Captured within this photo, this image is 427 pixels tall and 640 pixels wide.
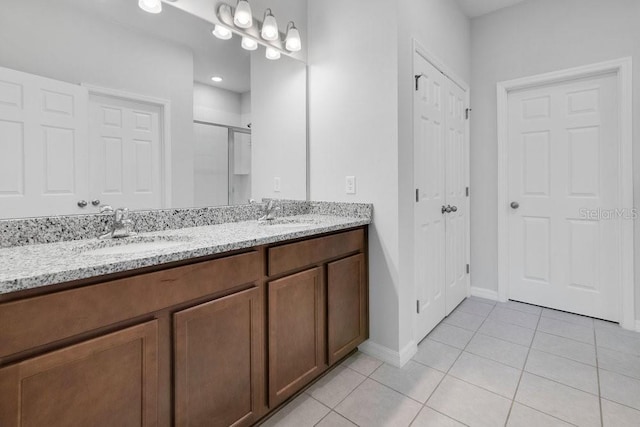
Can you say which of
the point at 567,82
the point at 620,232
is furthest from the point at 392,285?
the point at 567,82

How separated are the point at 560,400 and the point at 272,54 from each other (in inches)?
101

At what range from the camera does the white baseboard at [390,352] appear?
1946mm

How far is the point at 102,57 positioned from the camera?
139 cm

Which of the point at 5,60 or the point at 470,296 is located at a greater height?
the point at 5,60

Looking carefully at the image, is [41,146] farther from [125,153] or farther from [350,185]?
[350,185]

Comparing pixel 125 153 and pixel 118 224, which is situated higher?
pixel 125 153

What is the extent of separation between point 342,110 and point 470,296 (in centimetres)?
220

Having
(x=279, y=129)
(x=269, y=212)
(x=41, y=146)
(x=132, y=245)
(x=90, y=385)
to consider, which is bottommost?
(x=90, y=385)

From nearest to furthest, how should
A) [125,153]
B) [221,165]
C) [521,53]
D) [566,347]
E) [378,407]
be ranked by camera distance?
[125,153], [378,407], [221,165], [566,347], [521,53]

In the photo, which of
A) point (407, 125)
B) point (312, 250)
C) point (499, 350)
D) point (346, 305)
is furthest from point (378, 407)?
point (407, 125)

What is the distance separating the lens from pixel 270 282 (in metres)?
1.40

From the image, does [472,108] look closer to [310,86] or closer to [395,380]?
[310,86]

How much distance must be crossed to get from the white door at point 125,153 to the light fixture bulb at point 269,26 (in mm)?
851

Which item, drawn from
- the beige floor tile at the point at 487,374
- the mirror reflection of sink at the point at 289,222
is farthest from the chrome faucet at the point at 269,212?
the beige floor tile at the point at 487,374
